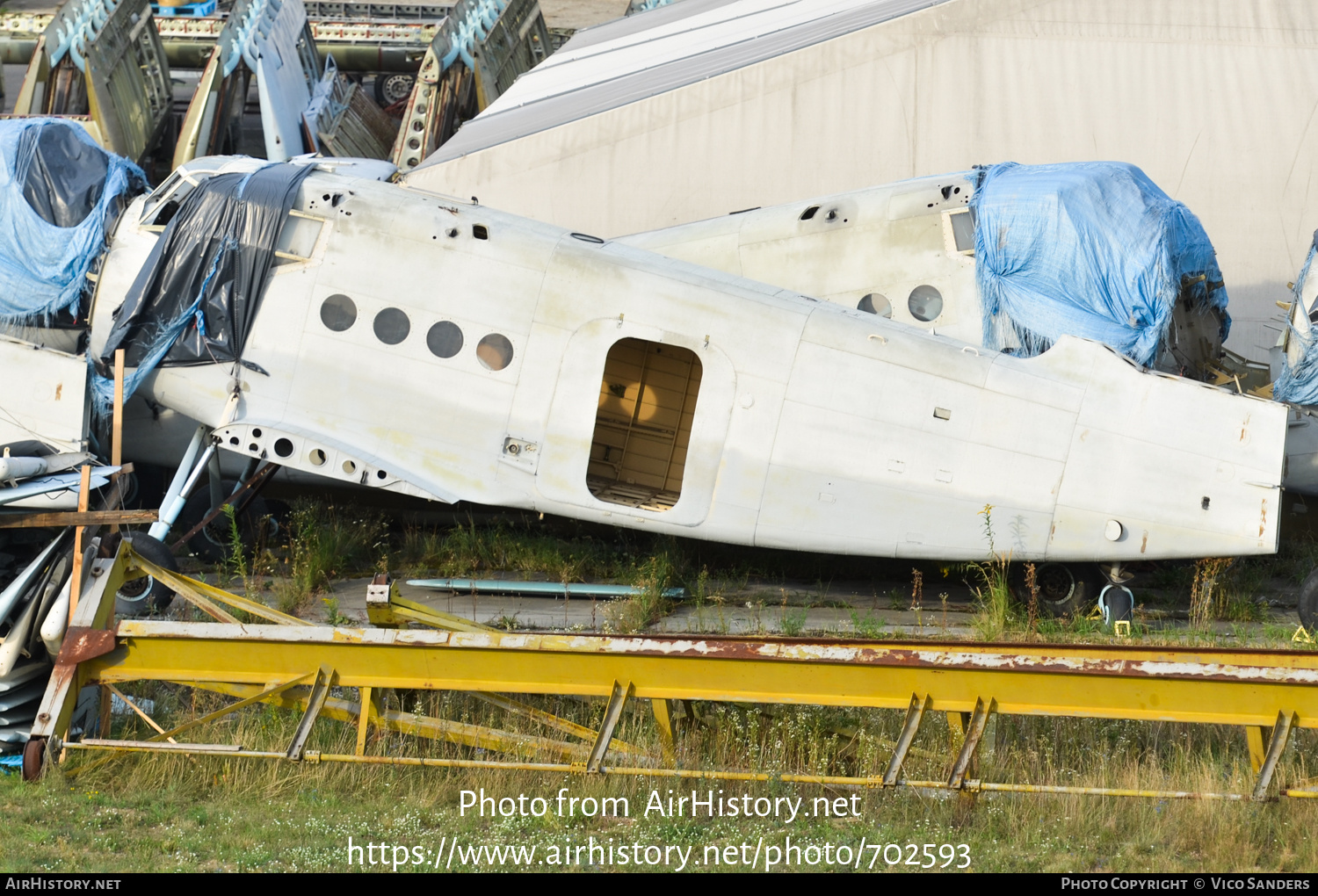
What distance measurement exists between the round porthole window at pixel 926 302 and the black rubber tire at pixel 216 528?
22.4ft

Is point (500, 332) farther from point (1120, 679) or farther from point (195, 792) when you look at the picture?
point (1120, 679)

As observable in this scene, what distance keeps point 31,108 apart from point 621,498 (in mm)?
14244

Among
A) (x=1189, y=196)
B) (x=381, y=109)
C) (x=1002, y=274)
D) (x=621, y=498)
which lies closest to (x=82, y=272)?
(x=621, y=498)

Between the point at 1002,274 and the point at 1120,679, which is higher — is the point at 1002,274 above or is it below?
above

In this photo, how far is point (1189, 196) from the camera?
54.6 ft

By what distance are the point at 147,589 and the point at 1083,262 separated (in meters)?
8.99

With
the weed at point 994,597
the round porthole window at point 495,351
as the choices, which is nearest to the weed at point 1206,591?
the weed at point 994,597

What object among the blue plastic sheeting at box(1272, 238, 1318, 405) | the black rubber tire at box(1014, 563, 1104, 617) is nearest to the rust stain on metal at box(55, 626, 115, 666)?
the black rubber tire at box(1014, 563, 1104, 617)

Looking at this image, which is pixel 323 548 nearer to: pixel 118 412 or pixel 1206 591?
pixel 118 412

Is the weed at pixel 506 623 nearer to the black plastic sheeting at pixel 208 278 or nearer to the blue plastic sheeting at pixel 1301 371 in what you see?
the black plastic sheeting at pixel 208 278

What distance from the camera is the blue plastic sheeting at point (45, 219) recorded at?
12898mm

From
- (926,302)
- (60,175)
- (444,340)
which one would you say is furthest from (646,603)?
(60,175)

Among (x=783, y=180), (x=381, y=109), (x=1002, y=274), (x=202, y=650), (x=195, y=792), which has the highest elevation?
(x=381, y=109)

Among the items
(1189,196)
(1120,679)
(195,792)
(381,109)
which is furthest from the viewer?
(381,109)
